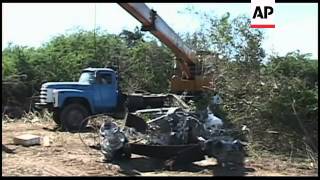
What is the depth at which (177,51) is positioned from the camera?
59.4 feet

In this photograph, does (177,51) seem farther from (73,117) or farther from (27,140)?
(27,140)

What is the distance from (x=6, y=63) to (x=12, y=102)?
5.81ft

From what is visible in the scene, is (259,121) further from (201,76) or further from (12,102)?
(12,102)

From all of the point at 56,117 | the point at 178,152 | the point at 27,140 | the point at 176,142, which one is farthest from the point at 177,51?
the point at 178,152

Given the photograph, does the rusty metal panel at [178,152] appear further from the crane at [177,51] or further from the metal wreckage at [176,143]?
the crane at [177,51]

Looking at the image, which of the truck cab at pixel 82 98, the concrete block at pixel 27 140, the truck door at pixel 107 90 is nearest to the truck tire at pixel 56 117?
the truck cab at pixel 82 98

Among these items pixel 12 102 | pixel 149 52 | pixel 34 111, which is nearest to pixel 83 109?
pixel 34 111

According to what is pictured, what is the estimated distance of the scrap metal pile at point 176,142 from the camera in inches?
394

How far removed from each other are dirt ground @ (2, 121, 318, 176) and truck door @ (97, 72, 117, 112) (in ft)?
13.7

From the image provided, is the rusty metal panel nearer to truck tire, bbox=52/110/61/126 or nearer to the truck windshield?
truck tire, bbox=52/110/61/126

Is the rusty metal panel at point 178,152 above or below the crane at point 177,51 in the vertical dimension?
below

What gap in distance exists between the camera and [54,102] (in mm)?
15617

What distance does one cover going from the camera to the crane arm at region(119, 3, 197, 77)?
15.2 metres

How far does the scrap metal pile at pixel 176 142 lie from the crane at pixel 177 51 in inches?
196
